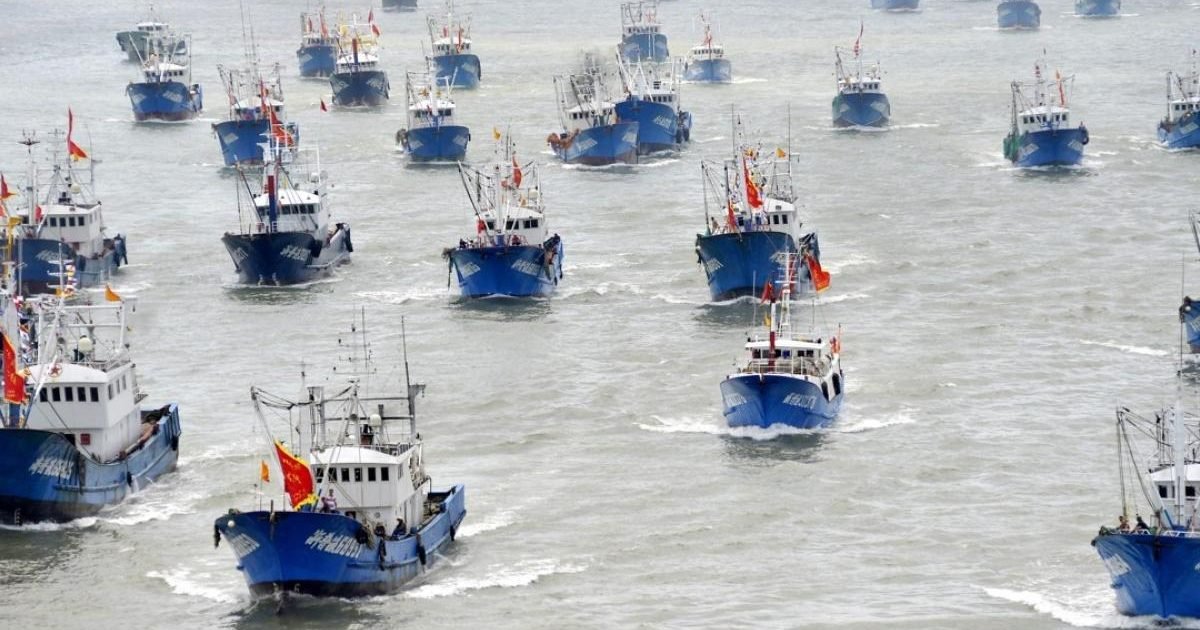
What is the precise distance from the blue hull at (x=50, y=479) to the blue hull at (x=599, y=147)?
9369cm

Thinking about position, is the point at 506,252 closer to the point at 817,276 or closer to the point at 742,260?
the point at 742,260

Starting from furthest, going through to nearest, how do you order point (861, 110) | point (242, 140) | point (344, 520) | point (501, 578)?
point (861, 110) < point (242, 140) < point (501, 578) < point (344, 520)

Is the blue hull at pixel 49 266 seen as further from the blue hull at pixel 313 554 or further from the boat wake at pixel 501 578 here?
the blue hull at pixel 313 554

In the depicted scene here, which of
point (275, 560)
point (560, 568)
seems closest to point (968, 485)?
point (560, 568)

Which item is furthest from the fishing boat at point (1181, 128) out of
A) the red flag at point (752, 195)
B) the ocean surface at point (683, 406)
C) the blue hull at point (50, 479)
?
the blue hull at point (50, 479)

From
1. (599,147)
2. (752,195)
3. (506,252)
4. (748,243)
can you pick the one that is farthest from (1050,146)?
(506,252)

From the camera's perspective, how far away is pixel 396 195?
16600 cm

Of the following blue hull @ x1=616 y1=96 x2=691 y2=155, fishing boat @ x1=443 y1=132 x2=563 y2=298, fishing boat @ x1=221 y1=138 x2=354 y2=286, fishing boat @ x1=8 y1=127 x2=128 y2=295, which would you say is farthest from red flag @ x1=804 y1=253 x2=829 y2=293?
blue hull @ x1=616 y1=96 x2=691 y2=155

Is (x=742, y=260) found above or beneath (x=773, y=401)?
above

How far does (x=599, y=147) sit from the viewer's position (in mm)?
180500

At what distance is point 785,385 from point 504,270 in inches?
1358

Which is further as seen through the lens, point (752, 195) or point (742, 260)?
point (752, 195)

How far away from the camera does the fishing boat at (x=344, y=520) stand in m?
74.4

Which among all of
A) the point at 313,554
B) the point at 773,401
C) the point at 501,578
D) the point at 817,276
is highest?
the point at 817,276
